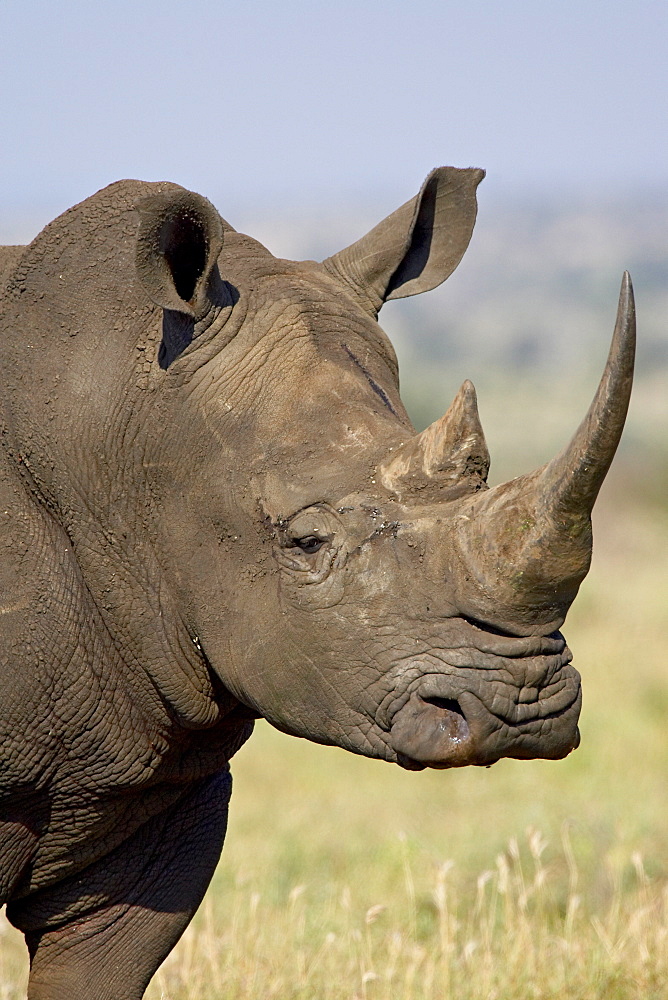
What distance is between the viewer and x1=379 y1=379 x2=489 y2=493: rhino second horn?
148 inches

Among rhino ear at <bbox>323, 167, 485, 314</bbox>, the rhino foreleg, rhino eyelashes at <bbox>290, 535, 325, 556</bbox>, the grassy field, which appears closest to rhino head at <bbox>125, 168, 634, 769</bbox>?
rhino eyelashes at <bbox>290, 535, 325, 556</bbox>

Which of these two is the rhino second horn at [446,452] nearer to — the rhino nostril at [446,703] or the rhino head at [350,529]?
the rhino head at [350,529]

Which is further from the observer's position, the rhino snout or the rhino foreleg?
the rhino foreleg

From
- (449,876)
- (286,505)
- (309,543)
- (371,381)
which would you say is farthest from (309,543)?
(449,876)

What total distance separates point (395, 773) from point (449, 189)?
7.79m

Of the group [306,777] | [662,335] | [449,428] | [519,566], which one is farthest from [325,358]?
[662,335]

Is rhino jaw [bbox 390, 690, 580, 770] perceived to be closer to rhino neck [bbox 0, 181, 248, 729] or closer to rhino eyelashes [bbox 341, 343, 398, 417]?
rhino neck [bbox 0, 181, 248, 729]

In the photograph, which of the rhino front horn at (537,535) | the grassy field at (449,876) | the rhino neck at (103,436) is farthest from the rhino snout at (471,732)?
Answer: the grassy field at (449,876)

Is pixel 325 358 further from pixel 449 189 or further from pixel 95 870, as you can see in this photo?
pixel 95 870

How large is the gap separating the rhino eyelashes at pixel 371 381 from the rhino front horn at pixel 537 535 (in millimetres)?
545

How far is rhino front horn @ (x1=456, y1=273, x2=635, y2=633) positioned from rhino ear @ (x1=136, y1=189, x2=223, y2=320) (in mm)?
1069

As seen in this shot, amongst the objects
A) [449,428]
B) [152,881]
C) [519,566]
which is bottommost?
[152,881]

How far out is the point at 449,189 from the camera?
498 cm

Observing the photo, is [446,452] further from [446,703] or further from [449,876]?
[449,876]
